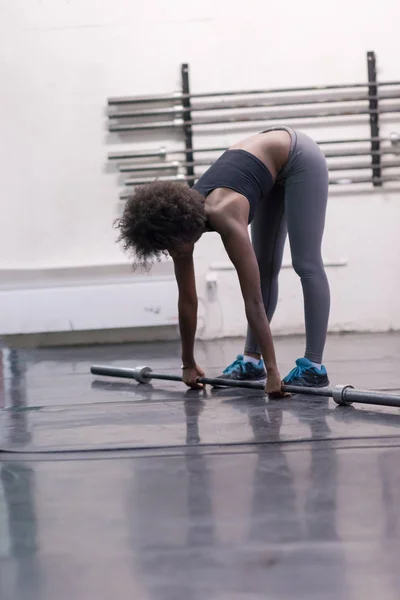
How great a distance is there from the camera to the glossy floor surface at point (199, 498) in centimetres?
102

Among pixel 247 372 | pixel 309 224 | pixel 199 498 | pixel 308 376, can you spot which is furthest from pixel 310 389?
pixel 199 498

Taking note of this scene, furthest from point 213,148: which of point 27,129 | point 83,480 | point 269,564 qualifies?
point 269,564

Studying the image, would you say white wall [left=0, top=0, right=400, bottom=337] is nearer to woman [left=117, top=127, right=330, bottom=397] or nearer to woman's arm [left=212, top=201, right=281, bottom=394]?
woman [left=117, top=127, right=330, bottom=397]

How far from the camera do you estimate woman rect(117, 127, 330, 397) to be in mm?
2131

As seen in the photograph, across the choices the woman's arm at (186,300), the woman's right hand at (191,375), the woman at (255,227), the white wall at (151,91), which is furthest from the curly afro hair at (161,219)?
the white wall at (151,91)

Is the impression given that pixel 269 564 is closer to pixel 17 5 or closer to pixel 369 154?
pixel 369 154

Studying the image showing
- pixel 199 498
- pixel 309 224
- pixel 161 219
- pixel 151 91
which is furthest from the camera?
pixel 151 91

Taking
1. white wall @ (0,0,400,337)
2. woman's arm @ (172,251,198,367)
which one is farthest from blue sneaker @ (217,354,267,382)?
white wall @ (0,0,400,337)

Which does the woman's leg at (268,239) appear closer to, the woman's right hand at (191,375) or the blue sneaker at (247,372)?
the blue sneaker at (247,372)

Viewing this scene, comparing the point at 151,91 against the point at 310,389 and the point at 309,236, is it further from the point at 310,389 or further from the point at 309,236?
the point at 310,389

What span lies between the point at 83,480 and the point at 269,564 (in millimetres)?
550

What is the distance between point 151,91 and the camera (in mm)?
4285

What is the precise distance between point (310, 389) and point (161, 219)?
0.62 m

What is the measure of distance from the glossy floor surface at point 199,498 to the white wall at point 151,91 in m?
1.94
